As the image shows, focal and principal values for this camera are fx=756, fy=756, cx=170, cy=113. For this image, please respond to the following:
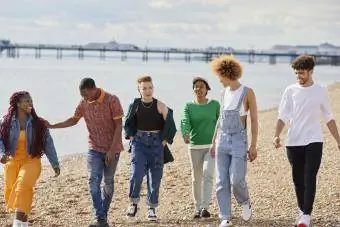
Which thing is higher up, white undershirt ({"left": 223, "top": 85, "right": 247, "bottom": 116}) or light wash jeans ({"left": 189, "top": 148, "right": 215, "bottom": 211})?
white undershirt ({"left": 223, "top": 85, "right": 247, "bottom": 116})

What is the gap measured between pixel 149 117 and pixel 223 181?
39.0 inches

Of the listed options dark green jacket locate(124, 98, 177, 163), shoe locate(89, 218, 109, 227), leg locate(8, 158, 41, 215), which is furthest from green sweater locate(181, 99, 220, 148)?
leg locate(8, 158, 41, 215)

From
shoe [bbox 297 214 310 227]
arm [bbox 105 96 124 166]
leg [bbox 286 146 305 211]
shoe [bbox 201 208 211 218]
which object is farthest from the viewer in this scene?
shoe [bbox 201 208 211 218]

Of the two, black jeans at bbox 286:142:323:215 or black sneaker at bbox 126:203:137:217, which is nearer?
black jeans at bbox 286:142:323:215

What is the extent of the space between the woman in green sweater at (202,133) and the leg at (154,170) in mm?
366

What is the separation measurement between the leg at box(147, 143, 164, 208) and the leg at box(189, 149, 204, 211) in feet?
1.36

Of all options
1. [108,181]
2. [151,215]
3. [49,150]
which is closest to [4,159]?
[49,150]

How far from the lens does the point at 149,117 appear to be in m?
7.24

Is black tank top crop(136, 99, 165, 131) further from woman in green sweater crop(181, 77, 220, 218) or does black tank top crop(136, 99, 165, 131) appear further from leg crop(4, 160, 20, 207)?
leg crop(4, 160, 20, 207)

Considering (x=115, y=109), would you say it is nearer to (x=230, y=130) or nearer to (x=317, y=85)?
(x=230, y=130)

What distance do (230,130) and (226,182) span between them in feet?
1.58

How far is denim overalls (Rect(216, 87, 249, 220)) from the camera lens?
6.68 metres

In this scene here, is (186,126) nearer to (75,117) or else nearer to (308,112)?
(75,117)

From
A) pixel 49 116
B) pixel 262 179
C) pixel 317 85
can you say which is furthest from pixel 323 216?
pixel 49 116
